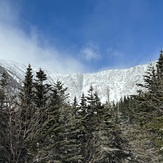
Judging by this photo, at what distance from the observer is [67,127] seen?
71.6 feet

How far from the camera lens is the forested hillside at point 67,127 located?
14.5 metres

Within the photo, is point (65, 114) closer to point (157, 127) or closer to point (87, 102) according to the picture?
point (87, 102)

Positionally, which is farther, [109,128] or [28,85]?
[109,128]

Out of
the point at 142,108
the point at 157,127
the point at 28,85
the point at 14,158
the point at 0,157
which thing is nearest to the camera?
the point at 157,127

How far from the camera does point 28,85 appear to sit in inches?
829

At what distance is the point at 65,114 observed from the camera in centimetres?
2217

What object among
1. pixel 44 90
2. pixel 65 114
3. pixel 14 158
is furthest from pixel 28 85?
pixel 14 158

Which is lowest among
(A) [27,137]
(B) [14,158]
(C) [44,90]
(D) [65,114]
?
(B) [14,158]

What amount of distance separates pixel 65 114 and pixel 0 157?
25.7 ft

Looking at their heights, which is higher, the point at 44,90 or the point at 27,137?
the point at 44,90

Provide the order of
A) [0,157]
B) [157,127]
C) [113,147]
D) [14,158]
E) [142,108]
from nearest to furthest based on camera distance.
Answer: [157,127]
[14,158]
[0,157]
[142,108]
[113,147]

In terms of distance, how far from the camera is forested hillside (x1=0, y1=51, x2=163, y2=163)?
1450 cm

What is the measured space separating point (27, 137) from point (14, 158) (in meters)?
1.29

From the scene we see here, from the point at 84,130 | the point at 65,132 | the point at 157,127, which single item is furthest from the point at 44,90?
the point at 157,127
